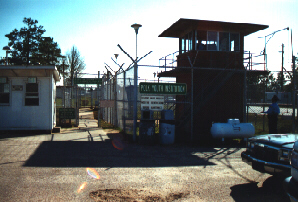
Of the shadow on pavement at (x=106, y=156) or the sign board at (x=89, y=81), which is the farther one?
the sign board at (x=89, y=81)

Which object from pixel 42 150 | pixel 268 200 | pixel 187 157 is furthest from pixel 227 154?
pixel 42 150

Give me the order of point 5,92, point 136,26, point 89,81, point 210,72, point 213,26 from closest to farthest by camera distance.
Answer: point 136,26
point 5,92
point 210,72
point 213,26
point 89,81

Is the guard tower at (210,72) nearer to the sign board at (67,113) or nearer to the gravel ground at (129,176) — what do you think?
the gravel ground at (129,176)

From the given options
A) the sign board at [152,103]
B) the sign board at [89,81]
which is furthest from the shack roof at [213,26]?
the sign board at [152,103]

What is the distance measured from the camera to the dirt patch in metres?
5.08

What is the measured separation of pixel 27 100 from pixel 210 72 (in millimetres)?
8730

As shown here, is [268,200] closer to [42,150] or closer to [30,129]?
[42,150]

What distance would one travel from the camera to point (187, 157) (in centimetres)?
881

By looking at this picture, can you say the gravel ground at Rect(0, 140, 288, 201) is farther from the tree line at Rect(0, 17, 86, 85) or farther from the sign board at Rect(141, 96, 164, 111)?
the tree line at Rect(0, 17, 86, 85)

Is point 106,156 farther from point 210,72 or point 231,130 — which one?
point 210,72

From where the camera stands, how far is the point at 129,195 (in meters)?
5.27

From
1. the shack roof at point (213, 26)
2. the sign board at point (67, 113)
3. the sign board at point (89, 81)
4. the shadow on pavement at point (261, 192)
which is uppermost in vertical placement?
the shack roof at point (213, 26)

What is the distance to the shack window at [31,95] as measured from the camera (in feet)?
43.5

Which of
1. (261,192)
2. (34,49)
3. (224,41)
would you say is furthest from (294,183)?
(34,49)
